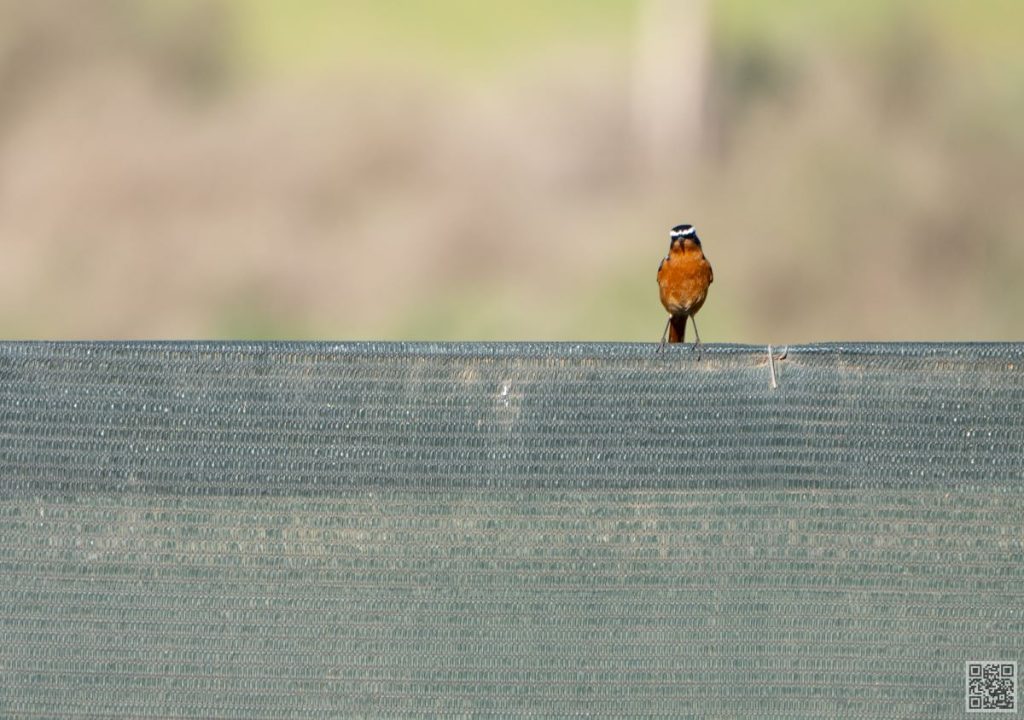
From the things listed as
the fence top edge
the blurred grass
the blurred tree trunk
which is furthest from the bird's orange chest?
the blurred grass

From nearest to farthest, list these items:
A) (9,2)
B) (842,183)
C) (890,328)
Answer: (890,328) < (842,183) < (9,2)

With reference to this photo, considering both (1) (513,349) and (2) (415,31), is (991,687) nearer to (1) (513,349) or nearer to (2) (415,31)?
(1) (513,349)

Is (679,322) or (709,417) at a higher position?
(679,322)

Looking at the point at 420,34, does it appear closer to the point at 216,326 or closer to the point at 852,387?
the point at 216,326

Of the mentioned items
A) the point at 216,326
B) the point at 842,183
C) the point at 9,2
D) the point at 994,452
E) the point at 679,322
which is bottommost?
the point at 994,452

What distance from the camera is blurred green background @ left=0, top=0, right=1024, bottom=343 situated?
11.2 metres

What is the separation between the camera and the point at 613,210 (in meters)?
12.8

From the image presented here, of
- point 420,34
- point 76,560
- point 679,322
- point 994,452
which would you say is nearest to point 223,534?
point 76,560

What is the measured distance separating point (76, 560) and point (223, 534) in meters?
0.28

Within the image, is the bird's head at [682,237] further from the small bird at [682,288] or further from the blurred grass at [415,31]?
the blurred grass at [415,31]

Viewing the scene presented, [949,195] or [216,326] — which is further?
[949,195]

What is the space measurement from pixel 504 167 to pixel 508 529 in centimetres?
1004

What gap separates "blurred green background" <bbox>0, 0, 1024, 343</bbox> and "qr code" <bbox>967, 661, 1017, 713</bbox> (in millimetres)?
7259

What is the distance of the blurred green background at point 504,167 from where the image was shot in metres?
11.2
